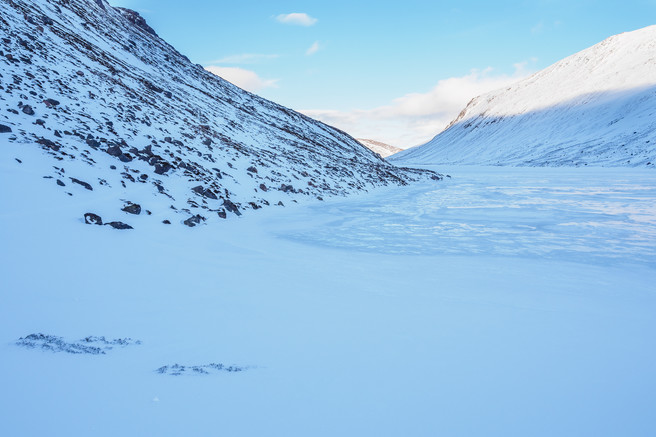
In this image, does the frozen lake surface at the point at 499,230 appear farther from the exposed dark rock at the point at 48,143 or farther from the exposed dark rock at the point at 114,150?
the exposed dark rock at the point at 48,143

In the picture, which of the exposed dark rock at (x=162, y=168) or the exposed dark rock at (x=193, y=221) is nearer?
the exposed dark rock at (x=193, y=221)

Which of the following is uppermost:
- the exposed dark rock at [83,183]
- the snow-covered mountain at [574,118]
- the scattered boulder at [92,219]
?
the snow-covered mountain at [574,118]

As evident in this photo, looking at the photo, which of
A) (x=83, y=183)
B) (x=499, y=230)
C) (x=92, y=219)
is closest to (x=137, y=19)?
(x=83, y=183)

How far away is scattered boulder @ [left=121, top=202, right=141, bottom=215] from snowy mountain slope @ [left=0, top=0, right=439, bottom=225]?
41 mm

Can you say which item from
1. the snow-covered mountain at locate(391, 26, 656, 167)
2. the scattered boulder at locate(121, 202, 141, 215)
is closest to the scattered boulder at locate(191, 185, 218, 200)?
the scattered boulder at locate(121, 202, 141, 215)

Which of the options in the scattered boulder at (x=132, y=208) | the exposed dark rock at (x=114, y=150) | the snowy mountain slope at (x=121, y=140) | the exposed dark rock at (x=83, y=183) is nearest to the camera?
the scattered boulder at (x=132, y=208)

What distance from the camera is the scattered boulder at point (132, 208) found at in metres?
7.16

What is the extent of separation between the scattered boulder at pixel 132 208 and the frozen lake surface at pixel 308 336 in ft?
3.37

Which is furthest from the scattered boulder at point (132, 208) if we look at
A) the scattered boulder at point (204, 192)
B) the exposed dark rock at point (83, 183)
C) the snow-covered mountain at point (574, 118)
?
the snow-covered mountain at point (574, 118)

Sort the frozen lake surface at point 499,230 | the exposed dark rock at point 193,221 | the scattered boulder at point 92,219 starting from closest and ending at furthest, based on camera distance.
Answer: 1. the scattered boulder at point 92,219
2. the frozen lake surface at point 499,230
3. the exposed dark rock at point 193,221

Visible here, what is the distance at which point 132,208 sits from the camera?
7.25 m

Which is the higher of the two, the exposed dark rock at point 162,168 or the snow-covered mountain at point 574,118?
the snow-covered mountain at point 574,118

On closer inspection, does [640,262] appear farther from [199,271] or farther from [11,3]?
[11,3]

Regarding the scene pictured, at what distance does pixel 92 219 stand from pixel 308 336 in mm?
5008
